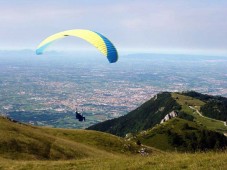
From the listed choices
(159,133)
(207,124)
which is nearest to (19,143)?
(159,133)

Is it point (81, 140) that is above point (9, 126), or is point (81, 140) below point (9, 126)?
below

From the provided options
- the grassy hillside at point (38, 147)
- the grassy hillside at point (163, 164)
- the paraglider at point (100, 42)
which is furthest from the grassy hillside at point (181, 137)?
the grassy hillside at point (163, 164)

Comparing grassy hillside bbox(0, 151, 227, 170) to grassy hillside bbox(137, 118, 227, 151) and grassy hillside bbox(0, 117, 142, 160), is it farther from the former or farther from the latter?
grassy hillside bbox(137, 118, 227, 151)

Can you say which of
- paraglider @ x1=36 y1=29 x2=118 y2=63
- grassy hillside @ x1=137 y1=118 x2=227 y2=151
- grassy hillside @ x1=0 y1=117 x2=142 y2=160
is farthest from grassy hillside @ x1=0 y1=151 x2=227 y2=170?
grassy hillside @ x1=137 y1=118 x2=227 y2=151

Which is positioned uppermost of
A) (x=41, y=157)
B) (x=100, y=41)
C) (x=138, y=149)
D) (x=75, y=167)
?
(x=100, y=41)

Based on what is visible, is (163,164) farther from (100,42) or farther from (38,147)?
(38,147)

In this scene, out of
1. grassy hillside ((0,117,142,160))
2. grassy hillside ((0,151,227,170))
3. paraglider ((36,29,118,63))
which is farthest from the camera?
grassy hillside ((0,117,142,160))

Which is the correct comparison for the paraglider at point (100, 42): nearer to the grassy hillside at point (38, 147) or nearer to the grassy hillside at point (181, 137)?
the grassy hillside at point (38, 147)

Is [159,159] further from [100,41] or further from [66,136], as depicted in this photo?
[66,136]

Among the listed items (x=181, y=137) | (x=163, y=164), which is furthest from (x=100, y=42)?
(x=181, y=137)
